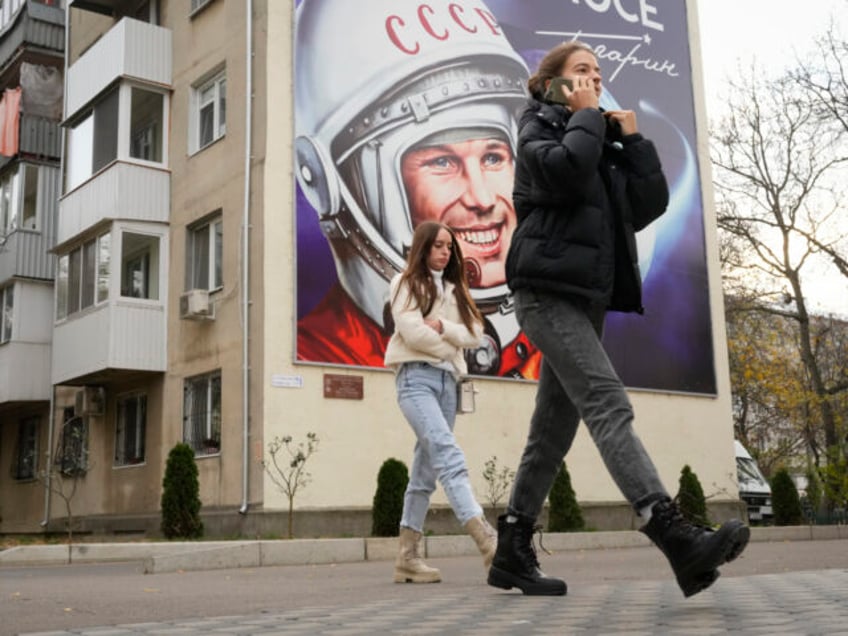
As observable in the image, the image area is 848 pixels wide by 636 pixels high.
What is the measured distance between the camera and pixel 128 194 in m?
21.1

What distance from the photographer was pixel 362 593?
20.9 ft

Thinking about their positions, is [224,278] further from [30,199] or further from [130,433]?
[30,199]

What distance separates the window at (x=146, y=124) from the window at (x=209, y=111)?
105 centimetres

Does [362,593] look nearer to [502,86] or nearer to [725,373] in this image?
[502,86]

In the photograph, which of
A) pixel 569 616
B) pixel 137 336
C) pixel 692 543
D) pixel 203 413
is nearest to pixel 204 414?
pixel 203 413

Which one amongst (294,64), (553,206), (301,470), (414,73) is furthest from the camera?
(414,73)

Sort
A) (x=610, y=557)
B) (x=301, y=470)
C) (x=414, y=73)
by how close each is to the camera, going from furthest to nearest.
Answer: (x=414, y=73)
(x=301, y=470)
(x=610, y=557)

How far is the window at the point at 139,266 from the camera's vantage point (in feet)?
70.1

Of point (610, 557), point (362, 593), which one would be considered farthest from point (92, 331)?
point (362, 593)

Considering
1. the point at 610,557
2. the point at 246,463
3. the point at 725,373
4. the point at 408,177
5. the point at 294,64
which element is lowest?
the point at 610,557

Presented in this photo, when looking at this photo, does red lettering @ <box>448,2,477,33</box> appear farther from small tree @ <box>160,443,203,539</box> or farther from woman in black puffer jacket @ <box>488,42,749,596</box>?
woman in black puffer jacket @ <box>488,42,749,596</box>

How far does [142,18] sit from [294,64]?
18.8 feet

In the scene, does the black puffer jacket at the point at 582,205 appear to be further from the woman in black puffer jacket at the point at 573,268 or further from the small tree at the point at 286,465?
the small tree at the point at 286,465

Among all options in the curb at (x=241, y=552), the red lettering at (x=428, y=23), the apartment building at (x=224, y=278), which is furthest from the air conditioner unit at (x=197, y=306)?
the curb at (x=241, y=552)
